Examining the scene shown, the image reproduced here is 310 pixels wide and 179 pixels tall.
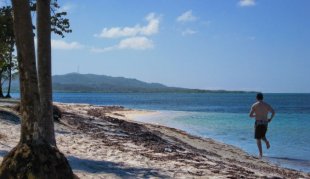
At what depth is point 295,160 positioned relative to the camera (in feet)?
58.7

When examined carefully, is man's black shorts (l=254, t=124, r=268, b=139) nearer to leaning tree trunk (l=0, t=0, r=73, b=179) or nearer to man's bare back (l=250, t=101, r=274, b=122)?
man's bare back (l=250, t=101, r=274, b=122)

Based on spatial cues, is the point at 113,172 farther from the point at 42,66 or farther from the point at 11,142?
the point at 11,142

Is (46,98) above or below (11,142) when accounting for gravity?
above

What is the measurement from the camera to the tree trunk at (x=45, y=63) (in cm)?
929

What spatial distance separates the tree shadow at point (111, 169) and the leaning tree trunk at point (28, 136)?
203 cm

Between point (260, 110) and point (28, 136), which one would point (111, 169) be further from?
point (260, 110)

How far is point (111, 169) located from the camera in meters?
9.20

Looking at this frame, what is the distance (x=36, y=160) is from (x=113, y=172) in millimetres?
2471

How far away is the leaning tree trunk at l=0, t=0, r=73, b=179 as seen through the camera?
6.67m

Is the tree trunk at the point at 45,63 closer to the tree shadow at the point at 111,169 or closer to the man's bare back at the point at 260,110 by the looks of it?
the tree shadow at the point at 111,169

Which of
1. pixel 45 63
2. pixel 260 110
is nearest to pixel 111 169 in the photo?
pixel 45 63

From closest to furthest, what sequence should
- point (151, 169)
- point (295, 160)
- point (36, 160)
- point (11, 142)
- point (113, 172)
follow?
point (36, 160), point (113, 172), point (151, 169), point (11, 142), point (295, 160)

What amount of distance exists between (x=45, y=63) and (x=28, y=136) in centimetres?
268

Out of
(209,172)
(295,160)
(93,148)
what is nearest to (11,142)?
(93,148)
